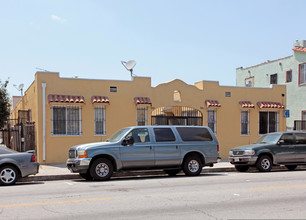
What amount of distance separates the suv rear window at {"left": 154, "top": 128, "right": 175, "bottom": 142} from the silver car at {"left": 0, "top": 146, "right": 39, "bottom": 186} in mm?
4204

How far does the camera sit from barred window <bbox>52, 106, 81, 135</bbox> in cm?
1811

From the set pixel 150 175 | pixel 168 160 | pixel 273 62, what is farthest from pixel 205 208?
pixel 273 62

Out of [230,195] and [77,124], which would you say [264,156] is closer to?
[230,195]

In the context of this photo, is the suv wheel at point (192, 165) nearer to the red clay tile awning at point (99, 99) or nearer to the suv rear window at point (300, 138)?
the suv rear window at point (300, 138)

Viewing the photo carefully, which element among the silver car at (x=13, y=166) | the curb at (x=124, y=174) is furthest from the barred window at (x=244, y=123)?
the silver car at (x=13, y=166)

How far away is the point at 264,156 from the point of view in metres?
15.9

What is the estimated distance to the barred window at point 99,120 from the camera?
62.0ft

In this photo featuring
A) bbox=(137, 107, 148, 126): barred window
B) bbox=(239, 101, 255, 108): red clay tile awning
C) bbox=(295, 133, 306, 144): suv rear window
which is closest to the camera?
bbox=(295, 133, 306, 144): suv rear window

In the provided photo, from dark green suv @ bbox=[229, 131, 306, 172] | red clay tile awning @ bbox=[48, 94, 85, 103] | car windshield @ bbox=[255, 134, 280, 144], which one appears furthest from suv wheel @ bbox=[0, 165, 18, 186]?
car windshield @ bbox=[255, 134, 280, 144]

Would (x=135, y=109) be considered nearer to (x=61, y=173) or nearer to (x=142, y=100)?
(x=142, y=100)

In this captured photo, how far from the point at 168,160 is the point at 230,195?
4.52m

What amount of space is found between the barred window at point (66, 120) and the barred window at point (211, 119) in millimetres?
7003

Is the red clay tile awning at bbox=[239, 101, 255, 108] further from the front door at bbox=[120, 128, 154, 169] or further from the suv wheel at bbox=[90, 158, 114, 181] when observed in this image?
the suv wheel at bbox=[90, 158, 114, 181]

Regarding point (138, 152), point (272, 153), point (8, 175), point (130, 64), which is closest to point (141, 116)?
point (130, 64)
